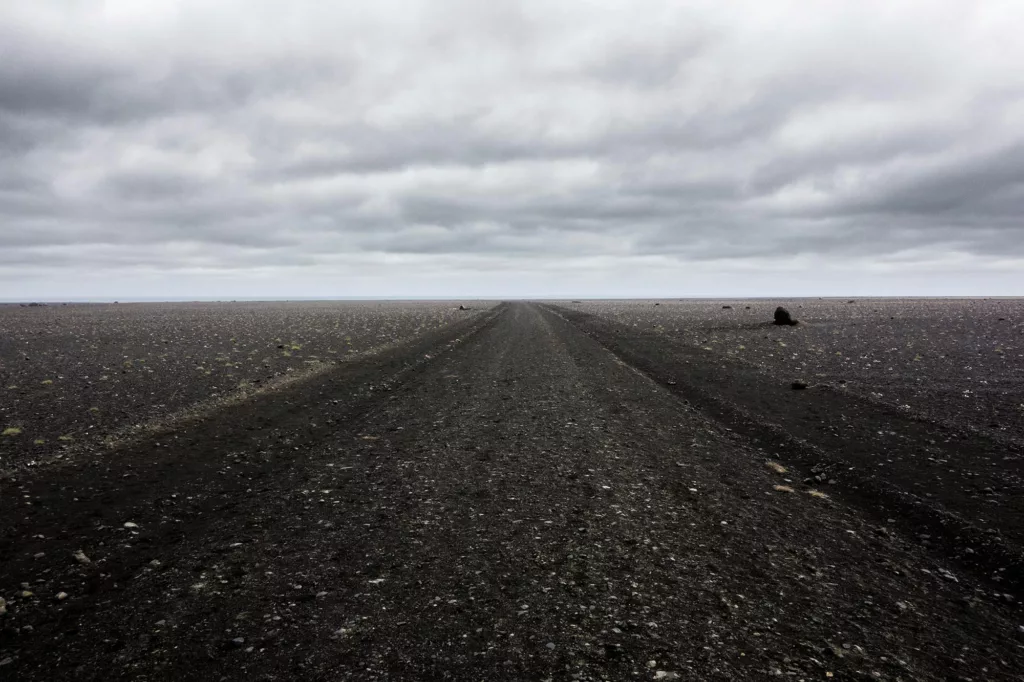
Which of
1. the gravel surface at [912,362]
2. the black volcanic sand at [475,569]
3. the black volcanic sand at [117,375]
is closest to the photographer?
the black volcanic sand at [475,569]

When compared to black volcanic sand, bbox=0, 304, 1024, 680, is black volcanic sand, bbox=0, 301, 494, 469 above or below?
above

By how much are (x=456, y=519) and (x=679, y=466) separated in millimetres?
3811

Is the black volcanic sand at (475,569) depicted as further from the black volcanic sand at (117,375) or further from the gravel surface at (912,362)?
the gravel surface at (912,362)

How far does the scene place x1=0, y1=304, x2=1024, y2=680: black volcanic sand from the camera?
415cm

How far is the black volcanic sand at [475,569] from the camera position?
4152mm

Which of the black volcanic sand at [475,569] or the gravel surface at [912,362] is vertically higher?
the gravel surface at [912,362]

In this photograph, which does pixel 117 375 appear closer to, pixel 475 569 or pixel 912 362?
pixel 475 569

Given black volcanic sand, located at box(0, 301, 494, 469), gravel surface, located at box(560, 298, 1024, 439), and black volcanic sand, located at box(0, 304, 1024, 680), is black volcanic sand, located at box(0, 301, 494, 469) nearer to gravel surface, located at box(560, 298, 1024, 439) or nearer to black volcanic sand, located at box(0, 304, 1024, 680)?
black volcanic sand, located at box(0, 304, 1024, 680)

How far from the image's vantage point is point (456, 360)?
886 inches

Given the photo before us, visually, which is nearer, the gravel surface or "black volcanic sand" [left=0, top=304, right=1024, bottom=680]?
"black volcanic sand" [left=0, top=304, right=1024, bottom=680]

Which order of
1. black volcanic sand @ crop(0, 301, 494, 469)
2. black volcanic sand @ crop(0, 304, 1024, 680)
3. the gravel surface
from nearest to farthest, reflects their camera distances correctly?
black volcanic sand @ crop(0, 304, 1024, 680) → black volcanic sand @ crop(0, 301, 494, 469) → the gravel surface

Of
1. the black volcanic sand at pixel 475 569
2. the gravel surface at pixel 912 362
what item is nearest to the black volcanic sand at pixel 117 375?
the black volcanic sand at pixel 475 569

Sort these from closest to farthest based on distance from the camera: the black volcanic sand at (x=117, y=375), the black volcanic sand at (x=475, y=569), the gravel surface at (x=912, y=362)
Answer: the black volcanic sand at (x=475, y=569), the black volcanic sand at (x=117, y=375), the gravel surface at (x=912, y=362)

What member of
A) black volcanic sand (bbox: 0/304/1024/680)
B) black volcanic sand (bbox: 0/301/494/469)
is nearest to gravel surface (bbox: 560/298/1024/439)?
black volcanic sand (bbox: 0/304/1024/680)
